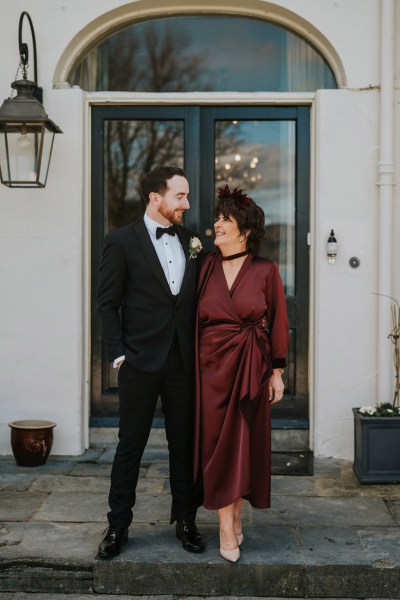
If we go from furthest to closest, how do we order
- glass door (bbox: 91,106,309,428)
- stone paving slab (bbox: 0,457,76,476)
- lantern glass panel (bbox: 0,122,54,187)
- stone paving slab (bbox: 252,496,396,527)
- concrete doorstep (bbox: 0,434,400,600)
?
glass door (bbox: 91,106,309,428) < stone paving slab (bbox: 0,457,76,476) < lantern glass panel (bbox: 0,122,54,187) < stone paving slab (bbox: 252,496,396,527) < concrete doorstep (bbox: 0,434,400,600)

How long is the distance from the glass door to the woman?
2.10 metres

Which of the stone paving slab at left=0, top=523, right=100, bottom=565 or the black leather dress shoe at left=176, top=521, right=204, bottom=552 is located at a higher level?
the black leather dress shoe at left=176, top=521, right=204, bottom=552

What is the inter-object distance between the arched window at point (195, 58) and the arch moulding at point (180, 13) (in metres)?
0.06

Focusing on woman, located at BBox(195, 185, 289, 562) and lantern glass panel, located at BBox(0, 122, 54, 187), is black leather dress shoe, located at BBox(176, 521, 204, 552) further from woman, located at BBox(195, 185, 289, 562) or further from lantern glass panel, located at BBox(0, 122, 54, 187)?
lantern glass panel, located at BBox(0, 122, 54, 187)

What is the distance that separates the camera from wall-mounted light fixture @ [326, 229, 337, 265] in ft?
18.8

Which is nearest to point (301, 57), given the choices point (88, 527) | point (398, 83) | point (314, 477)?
point (398, 83)

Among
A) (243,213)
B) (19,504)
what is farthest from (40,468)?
(243,213)

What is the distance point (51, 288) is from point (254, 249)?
2.32 metres

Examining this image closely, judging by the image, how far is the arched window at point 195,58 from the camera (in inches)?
242

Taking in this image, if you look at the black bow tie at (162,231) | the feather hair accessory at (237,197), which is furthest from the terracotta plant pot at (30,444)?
the feather hair accessory at (237,197)

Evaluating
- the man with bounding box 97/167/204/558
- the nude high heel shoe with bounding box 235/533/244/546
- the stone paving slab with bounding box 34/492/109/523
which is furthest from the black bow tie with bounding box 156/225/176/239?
the stone paving slab with bounding box 34/492/109/523

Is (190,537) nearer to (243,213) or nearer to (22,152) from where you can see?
(243,213)

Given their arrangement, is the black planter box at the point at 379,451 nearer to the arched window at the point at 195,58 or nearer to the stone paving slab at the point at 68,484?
the stone paving slab at the point at 68,484

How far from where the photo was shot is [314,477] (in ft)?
18.1
